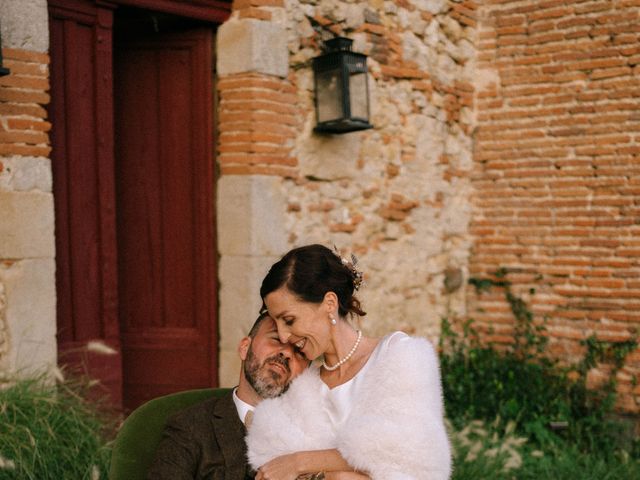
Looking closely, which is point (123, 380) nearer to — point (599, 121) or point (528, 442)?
point (528, 442)

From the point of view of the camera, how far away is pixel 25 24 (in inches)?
151

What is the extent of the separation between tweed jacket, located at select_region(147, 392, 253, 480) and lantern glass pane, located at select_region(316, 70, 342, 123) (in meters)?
2.78

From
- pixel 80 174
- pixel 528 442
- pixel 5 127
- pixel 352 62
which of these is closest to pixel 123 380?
pixel 80 174

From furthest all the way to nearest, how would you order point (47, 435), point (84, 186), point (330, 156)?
point (330, 156) < point (84, 186) < point (47, 435)

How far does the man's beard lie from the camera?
9.20 feet

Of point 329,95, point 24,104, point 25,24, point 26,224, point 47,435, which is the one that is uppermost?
point 25,24

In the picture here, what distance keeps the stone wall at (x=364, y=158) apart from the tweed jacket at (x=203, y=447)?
2048mm

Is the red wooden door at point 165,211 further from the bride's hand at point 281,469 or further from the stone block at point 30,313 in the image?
the bride's hand at point 281,469

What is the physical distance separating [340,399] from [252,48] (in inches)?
111

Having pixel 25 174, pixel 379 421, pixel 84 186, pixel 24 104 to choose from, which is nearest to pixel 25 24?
pixel 24 104

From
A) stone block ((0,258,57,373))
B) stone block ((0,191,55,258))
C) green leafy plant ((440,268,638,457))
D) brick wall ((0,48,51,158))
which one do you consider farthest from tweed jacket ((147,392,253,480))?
Answer: green leafy plant ((440,268,638,457))

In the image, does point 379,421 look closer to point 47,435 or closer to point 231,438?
point 231,438

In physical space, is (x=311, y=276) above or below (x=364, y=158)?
below

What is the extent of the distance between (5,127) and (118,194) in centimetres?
121
